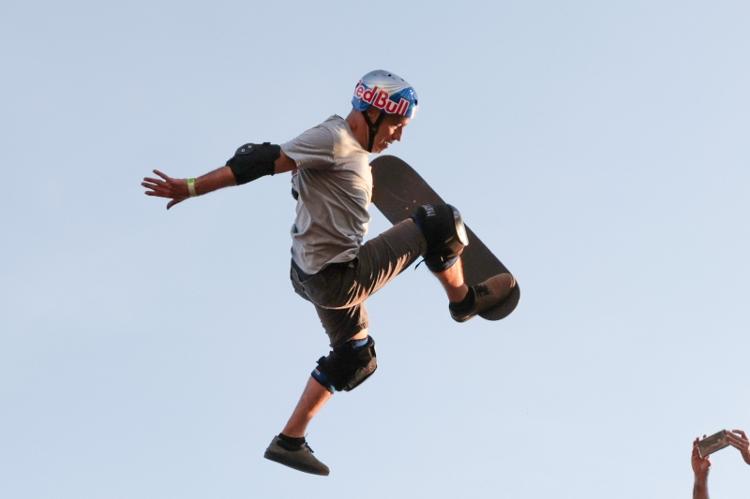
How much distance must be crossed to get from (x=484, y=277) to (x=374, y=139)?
96.7 inches

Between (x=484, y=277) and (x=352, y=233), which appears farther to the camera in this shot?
(x=484, y=277)

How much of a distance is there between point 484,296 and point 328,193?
2.18 metres

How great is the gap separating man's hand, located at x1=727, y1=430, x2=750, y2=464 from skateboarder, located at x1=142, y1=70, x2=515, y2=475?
9.07 feet

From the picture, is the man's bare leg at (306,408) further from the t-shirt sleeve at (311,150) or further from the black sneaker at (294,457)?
the t-shirt sleeve at (311,150)

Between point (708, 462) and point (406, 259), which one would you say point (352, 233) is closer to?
point (406, 259)

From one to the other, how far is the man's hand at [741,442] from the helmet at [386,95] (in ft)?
13.1

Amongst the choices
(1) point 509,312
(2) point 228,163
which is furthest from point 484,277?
(2) point 228,163

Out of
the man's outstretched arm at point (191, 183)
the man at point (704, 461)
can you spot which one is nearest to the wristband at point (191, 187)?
the man's outstretched arm at point (191, 183)

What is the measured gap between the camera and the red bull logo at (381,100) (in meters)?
9.77

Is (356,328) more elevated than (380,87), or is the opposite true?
(380,87)

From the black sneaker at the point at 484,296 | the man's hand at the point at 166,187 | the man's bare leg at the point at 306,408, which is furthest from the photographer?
the black sneaker at the point at 484,296

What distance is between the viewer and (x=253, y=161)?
30.6 ft

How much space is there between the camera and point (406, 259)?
10234 millimetres

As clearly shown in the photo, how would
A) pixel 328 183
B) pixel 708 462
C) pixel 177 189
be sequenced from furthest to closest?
pixel 708 462 → pixel 328 183 → pixel 177 189
